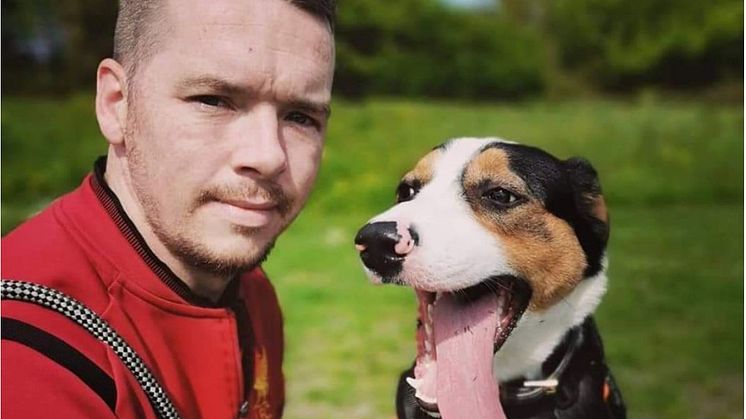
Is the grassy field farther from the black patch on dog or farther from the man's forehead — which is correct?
the man's forehead

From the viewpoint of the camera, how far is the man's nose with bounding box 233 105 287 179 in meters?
1.90

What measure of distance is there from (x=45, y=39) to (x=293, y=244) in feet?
13.7

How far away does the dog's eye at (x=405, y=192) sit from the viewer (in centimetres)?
264

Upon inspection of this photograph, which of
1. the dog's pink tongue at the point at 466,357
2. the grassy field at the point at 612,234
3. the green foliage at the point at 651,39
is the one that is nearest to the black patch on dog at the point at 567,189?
the dog's pink tongue at the point at 466,357

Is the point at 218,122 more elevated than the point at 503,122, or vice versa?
the point at 218,122

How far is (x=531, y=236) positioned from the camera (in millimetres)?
2480

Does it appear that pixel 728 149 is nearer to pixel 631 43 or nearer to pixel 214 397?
pixel 631 43

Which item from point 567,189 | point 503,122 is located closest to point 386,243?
point 567,189

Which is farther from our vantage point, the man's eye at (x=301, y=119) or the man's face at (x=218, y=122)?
the man's eye at (x=301, y=119)

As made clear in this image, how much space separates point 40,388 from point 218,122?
0.71 m

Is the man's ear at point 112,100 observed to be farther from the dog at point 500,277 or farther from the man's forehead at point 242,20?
the dog at point 500,277

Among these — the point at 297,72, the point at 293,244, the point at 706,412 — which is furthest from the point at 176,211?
the point at 293,244

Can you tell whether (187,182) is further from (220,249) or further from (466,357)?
(466,357)

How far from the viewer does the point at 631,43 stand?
11.3 m
